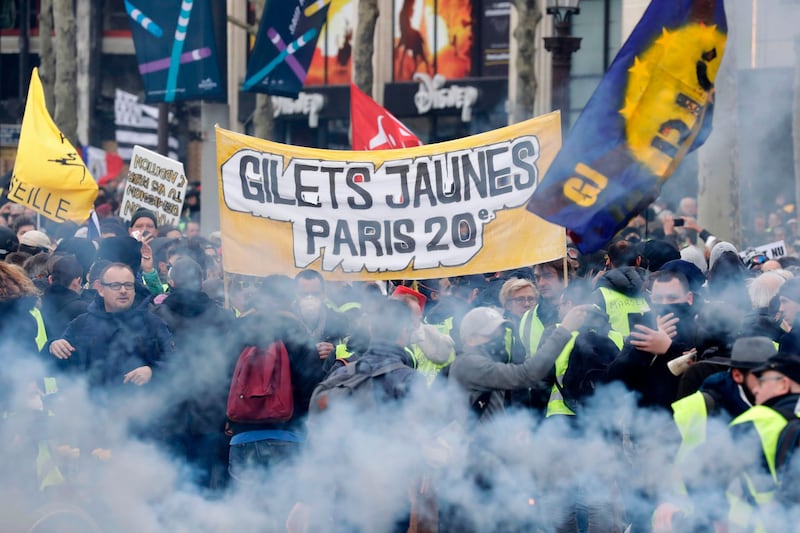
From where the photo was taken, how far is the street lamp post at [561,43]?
13.0 metres

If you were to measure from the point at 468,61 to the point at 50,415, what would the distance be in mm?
22182

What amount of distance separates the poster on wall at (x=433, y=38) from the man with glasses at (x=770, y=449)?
24.2 m

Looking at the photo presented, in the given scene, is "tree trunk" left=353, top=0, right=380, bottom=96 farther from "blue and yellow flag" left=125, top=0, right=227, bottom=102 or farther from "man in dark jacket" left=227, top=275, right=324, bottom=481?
"man in dark jacket" left=227, top=275, right=324, bottom=481

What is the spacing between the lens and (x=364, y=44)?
20703 mm

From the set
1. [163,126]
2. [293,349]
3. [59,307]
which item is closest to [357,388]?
Result: [293,349]

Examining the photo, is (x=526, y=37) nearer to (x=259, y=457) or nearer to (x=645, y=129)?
(x=259, y=457)

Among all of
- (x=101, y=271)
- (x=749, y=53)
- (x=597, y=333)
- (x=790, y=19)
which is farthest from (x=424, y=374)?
(x=749, y=53)

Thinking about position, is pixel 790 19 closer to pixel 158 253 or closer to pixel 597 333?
pixel 158 253

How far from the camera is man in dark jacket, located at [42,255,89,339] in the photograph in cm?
779

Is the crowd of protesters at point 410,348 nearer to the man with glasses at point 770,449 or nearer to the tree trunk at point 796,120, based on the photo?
the man with glasses at point 770,449

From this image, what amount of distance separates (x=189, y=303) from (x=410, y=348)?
1593mm

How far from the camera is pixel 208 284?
31.1 feet

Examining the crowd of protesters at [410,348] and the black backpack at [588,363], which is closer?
the crowd of protesters at [410,348]

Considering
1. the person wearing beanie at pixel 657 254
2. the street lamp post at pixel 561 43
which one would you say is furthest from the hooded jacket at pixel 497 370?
the street lamp post at pixel 561 43
